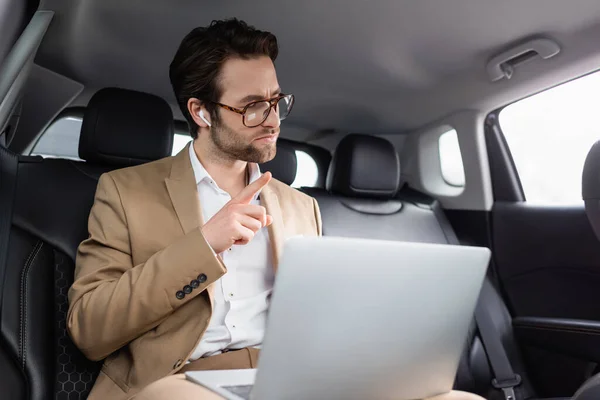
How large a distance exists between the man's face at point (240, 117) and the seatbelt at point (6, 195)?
592mm

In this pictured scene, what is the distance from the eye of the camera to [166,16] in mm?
2102

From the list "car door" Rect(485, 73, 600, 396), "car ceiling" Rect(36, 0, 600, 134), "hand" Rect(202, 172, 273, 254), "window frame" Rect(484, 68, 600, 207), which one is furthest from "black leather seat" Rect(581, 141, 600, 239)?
"hand" Rect(202, 172, 273, 254)

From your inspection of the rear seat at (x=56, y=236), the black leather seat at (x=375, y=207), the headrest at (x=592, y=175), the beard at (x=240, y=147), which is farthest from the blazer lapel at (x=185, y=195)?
the headrest at (x=592, y=175)

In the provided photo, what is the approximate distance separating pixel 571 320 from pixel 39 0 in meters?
1.90

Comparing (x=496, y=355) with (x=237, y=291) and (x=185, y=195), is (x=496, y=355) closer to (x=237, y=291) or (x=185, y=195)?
(x=237, y=291)

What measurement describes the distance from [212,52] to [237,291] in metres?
0.67

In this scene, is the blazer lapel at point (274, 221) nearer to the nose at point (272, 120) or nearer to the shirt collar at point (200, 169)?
the shirt collar at point (200, 169)

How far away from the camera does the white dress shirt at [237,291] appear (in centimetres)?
160

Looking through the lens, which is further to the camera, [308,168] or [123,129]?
[308,168]

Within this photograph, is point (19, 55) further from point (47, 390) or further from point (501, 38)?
point (501, 38)

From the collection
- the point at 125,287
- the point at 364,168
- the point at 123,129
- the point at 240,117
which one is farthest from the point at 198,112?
the point at 364,168

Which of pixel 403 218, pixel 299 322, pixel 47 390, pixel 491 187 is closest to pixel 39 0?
pixel 47 390

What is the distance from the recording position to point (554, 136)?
8.09ft

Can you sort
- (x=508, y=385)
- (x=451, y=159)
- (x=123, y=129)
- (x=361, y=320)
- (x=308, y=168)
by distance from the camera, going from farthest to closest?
(x=308, y=168), (x=451, y=159), (x=508, y=385), (x=123, y=129), (x=361, y=320)
